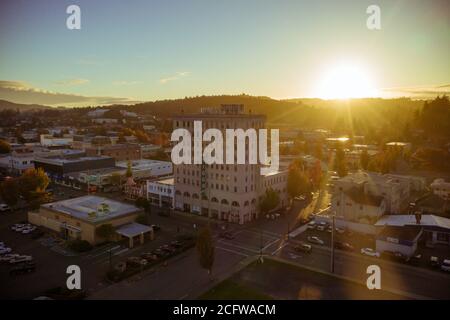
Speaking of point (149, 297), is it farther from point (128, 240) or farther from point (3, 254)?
point (3, 254)

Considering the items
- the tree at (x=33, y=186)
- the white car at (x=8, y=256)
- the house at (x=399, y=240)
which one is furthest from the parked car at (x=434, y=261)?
the tree at (x=33, y=186)

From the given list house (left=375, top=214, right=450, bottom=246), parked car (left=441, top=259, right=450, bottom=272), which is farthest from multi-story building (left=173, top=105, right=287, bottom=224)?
parked car (left=441, top=259, right=450, bottom=272)

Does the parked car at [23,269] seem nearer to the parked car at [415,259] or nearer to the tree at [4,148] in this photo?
the parked car at [415,259]

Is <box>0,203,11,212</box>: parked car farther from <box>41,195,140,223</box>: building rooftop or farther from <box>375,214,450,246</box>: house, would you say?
<box>375,214,450,246</box>: house

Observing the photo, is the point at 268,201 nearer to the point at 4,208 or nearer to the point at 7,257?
the point at 7,257

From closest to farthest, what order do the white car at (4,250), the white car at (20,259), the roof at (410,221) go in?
the white car at (20,259) → the white car at (4,250) → the roof at (410,221)

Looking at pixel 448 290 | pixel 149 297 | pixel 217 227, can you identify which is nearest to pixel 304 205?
pixel 217 227

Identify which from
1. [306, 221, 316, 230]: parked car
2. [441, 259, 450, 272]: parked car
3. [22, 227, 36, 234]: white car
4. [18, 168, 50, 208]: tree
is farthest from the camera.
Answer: [18, 168, 50, 208]: tree
